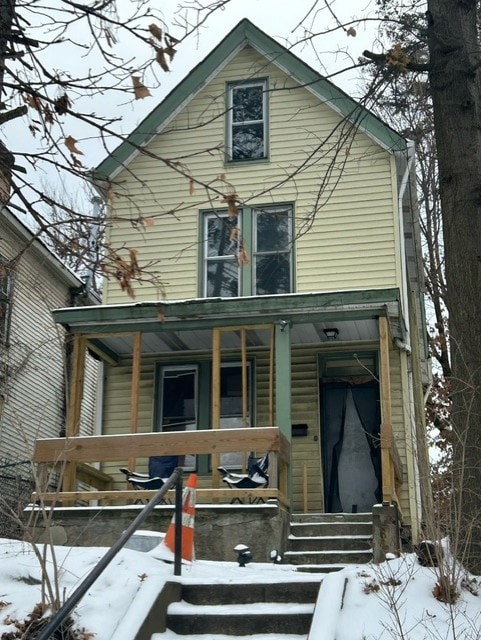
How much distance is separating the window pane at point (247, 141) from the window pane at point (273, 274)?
1925 mm

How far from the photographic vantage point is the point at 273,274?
47.4 ft

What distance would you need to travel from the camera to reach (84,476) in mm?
12891

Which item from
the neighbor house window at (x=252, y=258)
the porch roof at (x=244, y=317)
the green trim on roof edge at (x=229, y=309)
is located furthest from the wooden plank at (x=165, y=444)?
the neighbor house window at (x=252, y=258)

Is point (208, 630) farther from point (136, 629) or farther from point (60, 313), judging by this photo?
point (60, 313)

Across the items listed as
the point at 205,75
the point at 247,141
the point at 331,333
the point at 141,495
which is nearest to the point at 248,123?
the point at 247,141

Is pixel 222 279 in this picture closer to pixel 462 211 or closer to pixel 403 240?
pixel 403 240

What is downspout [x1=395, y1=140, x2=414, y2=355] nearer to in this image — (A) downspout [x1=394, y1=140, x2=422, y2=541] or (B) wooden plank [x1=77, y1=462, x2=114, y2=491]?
(A) downspout [x1=394, y1=140, x2=422, y2=541]

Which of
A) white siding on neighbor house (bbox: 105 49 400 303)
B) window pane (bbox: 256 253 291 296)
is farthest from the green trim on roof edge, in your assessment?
window pane (bbox: 256 253 291 296)

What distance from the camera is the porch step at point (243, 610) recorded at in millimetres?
6305

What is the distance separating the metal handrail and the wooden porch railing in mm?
3020

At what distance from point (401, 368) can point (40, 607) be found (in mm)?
8499

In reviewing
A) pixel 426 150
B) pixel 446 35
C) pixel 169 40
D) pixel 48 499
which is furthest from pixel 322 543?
pixel 426 150

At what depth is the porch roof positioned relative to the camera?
12.1 m

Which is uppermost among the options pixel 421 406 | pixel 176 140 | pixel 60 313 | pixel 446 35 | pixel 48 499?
pixel 176 140
